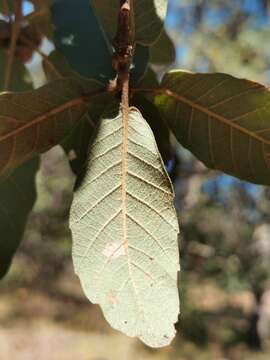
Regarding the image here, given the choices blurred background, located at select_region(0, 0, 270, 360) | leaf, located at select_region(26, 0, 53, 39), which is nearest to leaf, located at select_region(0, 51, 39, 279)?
leaf, located at select_region(26, 0, 53, 39)

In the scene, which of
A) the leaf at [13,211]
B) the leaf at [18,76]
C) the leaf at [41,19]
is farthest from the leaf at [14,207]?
the leaf at [41,19]

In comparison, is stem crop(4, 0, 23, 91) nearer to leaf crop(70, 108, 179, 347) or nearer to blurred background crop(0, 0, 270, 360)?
leaf crop(70, 108, 179, 347)

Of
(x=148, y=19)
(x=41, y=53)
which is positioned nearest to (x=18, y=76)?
(x=41, y=53)

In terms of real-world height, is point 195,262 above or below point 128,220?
below

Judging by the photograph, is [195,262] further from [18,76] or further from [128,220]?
[128,220]

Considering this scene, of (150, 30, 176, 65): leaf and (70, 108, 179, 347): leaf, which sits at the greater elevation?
(150, 30, 176, 65): leaf

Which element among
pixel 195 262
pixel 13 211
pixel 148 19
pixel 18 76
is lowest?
pixel 195 262
